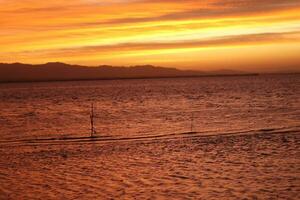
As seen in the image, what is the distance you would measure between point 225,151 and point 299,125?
16.2 metres

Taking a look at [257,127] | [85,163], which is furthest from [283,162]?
[257,127]

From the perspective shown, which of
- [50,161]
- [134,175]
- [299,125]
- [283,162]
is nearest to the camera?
[134,175]

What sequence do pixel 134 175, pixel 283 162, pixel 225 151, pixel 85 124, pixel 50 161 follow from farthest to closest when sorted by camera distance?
pixel 85 124 < pixel 225 151 < pixel 50 161 < pixel 283 162 < pixel 134 175

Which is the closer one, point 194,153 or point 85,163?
point 85,163

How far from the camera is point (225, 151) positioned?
3133 cm

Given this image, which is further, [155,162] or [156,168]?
[155,162]

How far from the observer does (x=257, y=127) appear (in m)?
45.3

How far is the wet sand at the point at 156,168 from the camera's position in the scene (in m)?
21.1

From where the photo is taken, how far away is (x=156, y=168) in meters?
26.3

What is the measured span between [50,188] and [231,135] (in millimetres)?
20543

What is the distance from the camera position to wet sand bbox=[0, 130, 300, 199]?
69.3ft

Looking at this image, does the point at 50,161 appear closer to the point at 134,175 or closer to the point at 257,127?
the point at 134,175

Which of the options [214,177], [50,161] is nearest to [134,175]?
[214,177]

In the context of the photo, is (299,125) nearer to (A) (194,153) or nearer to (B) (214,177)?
(A) (194,153)
